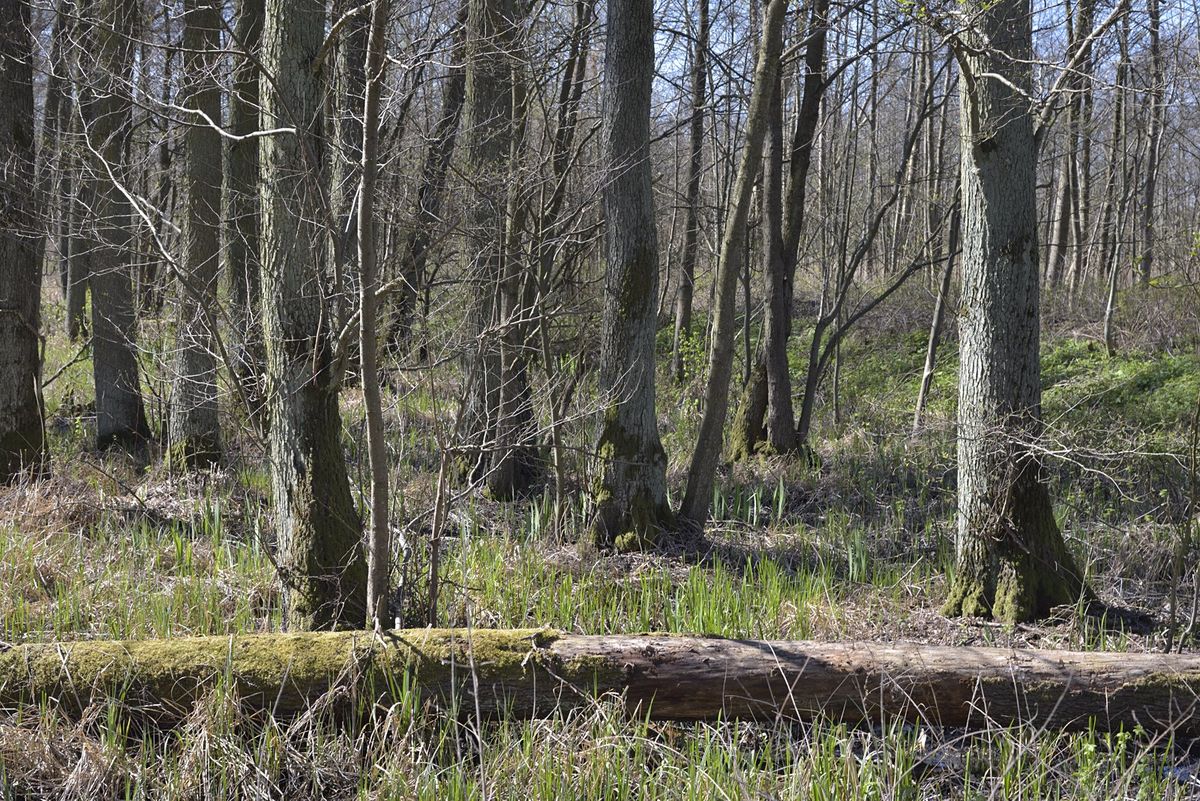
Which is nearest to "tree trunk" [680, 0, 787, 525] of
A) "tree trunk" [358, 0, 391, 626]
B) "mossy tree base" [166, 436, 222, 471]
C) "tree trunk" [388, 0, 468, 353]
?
"tree trunk" [388, 0, 468, 353]

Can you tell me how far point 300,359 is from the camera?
4586mm

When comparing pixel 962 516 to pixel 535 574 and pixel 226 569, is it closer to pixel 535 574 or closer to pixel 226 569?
pixel 535 574

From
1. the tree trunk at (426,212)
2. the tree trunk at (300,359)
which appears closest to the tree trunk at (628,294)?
the tree trunk at (426,212)

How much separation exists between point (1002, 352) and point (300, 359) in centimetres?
375

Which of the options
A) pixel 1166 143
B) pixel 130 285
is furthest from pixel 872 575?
pixel 1166 143

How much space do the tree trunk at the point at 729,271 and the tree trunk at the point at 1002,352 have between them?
1.34 m

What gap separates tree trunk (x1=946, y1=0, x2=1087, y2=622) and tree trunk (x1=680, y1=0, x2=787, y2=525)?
1338 millimetres

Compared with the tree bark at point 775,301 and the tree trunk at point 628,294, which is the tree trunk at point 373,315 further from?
the tree bark at point 775,301

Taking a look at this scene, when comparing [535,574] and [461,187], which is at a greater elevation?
[461,187]

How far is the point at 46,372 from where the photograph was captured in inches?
554

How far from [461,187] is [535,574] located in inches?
114

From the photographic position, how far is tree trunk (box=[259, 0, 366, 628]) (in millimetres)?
4570

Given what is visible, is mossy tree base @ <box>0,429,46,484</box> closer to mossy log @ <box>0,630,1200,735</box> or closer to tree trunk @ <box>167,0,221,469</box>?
tree trunk @ <box>167,0,221,469</box>

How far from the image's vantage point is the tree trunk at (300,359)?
4570 mm
